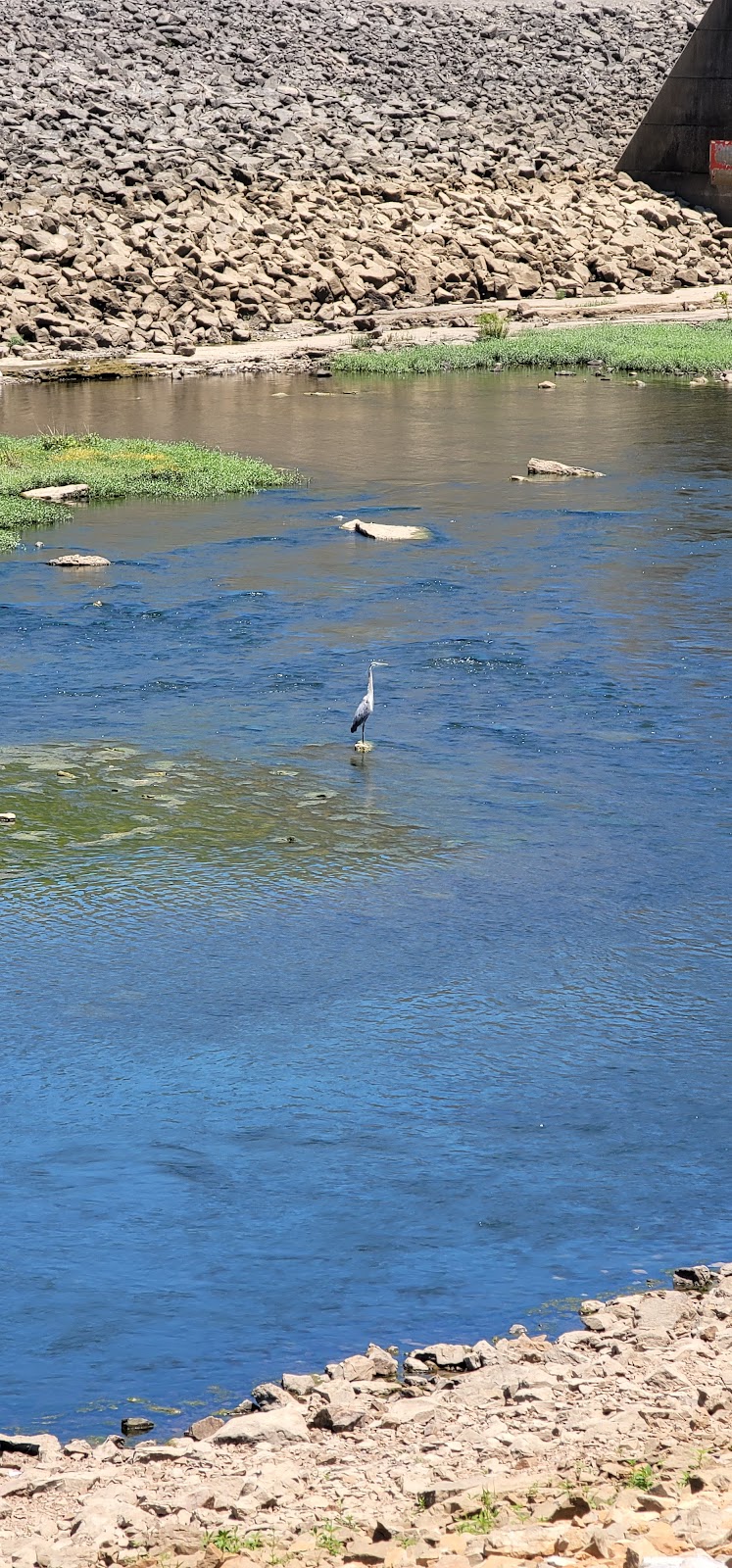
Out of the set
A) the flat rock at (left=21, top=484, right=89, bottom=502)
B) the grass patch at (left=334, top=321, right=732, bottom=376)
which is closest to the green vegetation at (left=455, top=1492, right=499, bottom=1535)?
the flat rock at (left=21, top=484, right=89, bottom=502)

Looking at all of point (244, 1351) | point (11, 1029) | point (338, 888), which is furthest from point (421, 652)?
point (244, 1351)

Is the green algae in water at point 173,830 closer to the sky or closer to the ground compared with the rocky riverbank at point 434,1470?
closer to the sky

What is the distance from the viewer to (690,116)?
136 ft

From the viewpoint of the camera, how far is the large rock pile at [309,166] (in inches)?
1271

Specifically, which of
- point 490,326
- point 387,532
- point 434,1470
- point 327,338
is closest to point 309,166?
point 327,338

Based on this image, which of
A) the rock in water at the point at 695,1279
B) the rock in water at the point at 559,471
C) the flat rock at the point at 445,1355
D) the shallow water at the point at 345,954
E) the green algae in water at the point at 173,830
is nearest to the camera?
the flat rock at the point at 445,1355

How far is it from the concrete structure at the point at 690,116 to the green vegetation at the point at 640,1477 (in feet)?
133

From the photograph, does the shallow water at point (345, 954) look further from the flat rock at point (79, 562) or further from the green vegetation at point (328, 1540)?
the green vegetation at point (328, 1540)

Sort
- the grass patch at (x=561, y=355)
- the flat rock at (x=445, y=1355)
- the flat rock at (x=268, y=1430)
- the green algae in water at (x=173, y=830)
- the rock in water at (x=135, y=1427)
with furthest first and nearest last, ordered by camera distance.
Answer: the grass patch at (x=561, y=355) < the green algae in water at (x=173, y=830) < the flat rock at (x=445, y=1355) < the rock in water at (x=135, y=1427) < the flat rock at (x=268, y=1430)

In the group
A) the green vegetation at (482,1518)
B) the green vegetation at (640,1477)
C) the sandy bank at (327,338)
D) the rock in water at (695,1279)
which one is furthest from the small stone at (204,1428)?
the sandy bank at (327,338)

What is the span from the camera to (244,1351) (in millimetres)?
5137

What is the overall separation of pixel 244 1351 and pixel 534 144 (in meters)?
39.8

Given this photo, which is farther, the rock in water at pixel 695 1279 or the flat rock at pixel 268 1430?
the rock in water at pixel 695 1279

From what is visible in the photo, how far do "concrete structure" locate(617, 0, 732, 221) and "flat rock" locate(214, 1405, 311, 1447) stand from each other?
1588 inches
